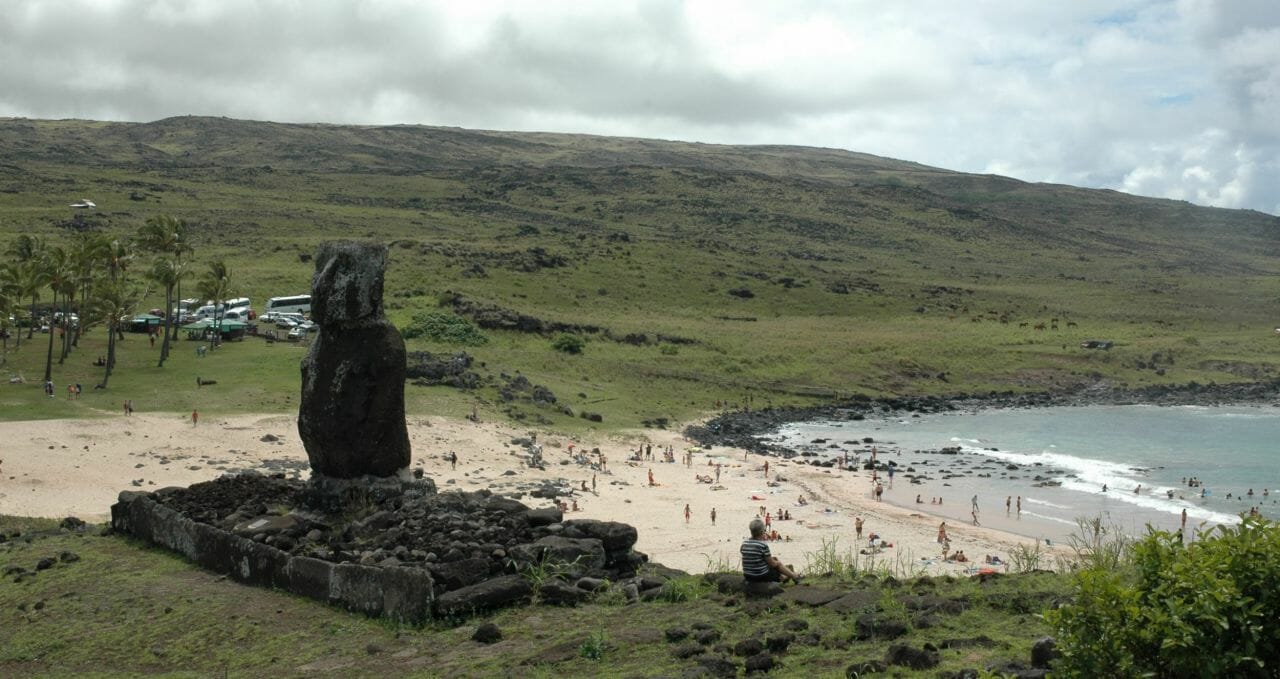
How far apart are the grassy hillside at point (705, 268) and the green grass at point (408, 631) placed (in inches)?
1154

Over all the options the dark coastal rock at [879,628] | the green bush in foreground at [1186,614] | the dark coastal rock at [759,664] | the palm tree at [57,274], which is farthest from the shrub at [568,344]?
the green bush in foreground at [1186,614]

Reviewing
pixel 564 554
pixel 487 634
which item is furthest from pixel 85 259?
pixel 487 634

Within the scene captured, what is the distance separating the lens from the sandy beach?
2995cm

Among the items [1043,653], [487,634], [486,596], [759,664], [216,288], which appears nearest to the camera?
→ [1043,653]

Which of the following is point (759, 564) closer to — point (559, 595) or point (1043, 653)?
point (559, 595)

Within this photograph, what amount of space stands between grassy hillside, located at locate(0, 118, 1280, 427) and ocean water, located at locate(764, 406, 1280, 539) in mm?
8815

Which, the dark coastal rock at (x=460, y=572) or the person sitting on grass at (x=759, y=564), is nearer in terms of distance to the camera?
the person sitting on grass at (x=759, y=564)

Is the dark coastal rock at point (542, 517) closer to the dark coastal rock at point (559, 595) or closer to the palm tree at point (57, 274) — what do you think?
the dark coastal rock at point (559, 595)

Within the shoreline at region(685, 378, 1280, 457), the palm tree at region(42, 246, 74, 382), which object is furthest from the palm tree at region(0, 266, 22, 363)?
the shoreline at region(685, 378, 1280, 457)

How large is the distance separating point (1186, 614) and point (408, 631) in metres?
8.84

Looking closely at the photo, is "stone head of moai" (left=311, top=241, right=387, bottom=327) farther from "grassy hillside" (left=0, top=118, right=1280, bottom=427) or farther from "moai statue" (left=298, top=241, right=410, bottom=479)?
"grassy hillside" (left=0, top=118, right=1280, bottom=427)

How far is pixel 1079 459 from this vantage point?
48688 millimetres

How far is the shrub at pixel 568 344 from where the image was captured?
220ft

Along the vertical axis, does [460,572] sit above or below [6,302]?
below
